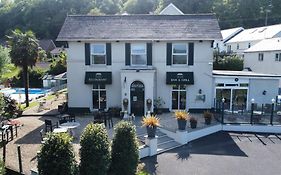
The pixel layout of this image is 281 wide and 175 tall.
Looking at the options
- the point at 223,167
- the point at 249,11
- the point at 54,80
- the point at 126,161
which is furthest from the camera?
the point at 249,11

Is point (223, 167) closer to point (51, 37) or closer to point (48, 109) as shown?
point (48, 109)

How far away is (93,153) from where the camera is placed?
11375 millimetres

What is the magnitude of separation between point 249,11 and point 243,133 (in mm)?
69569

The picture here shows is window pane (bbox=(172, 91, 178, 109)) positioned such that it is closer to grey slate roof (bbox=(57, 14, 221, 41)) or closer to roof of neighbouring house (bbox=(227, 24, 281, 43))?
grey slate roof (bbox=(57, 14, 221, 41))

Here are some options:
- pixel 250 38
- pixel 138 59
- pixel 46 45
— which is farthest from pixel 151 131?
pixel 46 45

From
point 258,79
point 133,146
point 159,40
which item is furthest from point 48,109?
point 258,79

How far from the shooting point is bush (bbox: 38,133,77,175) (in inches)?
409

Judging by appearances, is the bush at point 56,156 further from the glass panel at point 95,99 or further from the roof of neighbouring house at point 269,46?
the roof of neighbouring house at point 269,46

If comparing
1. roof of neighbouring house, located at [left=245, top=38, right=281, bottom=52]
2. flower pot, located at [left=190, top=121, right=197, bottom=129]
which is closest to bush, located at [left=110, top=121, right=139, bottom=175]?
flower pot, located at [left=190, top=121, right=197, bottom=129]

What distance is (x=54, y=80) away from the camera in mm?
50562

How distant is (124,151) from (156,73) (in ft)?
46.9

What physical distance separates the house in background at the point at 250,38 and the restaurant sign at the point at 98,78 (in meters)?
36.2

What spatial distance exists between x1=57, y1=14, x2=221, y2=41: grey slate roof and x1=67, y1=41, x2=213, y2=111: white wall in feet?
2.73

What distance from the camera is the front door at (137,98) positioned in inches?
1002
